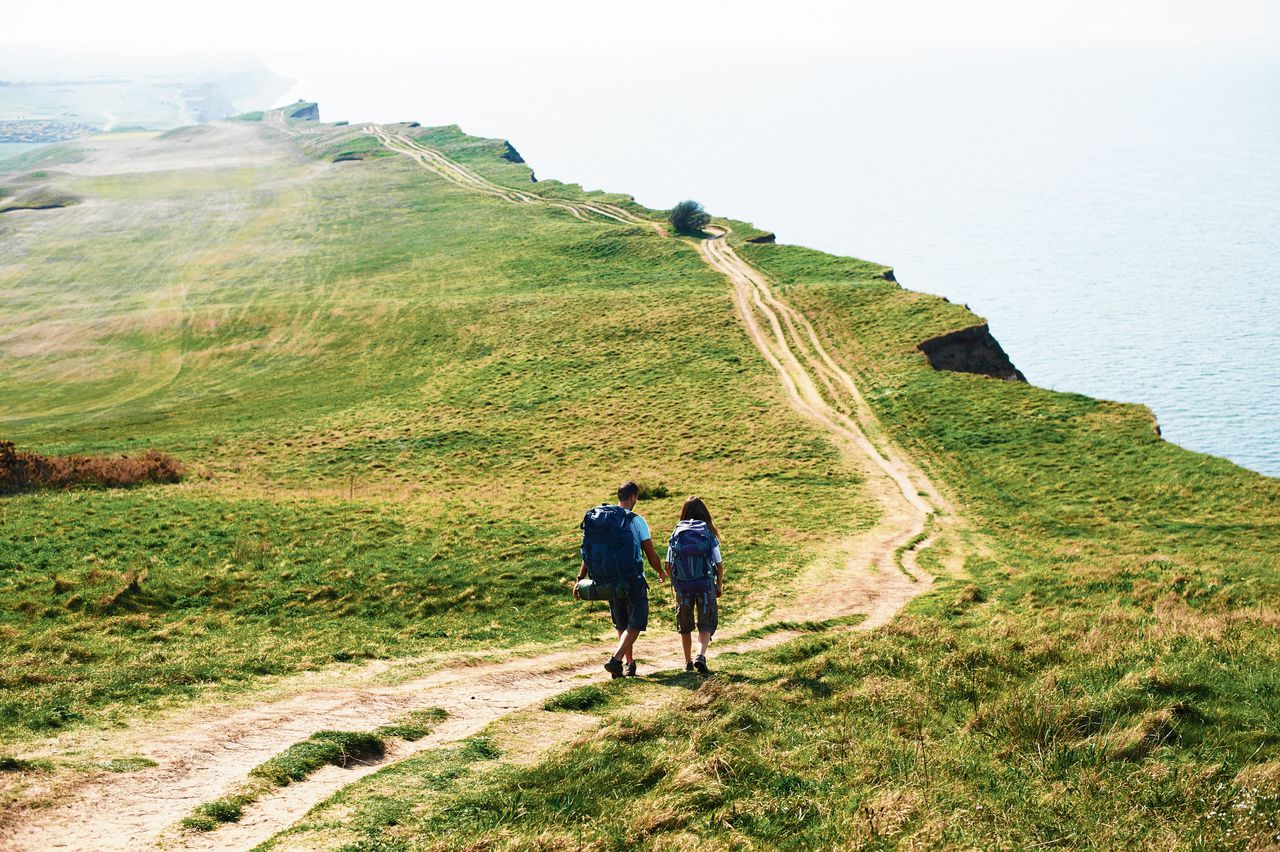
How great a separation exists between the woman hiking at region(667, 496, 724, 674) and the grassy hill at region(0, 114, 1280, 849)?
1127 mm

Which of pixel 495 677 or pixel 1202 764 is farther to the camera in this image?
pixel 495 677

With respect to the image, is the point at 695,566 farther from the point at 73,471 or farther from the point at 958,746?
the point at 73,471

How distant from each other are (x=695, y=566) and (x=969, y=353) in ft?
158

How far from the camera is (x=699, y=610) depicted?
1527 cm

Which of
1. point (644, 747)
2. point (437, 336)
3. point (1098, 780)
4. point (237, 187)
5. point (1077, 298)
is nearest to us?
point (1098, 780)

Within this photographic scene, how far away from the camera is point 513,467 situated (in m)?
43.5

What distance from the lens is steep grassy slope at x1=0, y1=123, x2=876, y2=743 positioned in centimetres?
1995

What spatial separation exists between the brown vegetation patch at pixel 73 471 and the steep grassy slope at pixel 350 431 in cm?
167

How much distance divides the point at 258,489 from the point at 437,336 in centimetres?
3285

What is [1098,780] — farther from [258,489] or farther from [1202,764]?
[258,489]

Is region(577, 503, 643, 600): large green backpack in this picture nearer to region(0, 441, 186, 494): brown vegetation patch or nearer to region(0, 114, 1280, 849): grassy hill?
region(0, 114, 1280, 849): grassy hill

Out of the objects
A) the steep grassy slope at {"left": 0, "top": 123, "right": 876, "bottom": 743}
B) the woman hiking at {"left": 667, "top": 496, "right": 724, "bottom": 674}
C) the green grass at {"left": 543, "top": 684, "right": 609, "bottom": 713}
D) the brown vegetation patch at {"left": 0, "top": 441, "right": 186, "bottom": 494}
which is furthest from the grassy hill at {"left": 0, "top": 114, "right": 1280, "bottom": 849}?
the brown vegetation patch at {"left": 0, "top": 441, "right": 186, "bottom": 494}

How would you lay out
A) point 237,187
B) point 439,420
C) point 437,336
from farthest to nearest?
point 237,187
point 437,336
point 439,420

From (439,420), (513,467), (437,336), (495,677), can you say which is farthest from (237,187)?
(495,677)
